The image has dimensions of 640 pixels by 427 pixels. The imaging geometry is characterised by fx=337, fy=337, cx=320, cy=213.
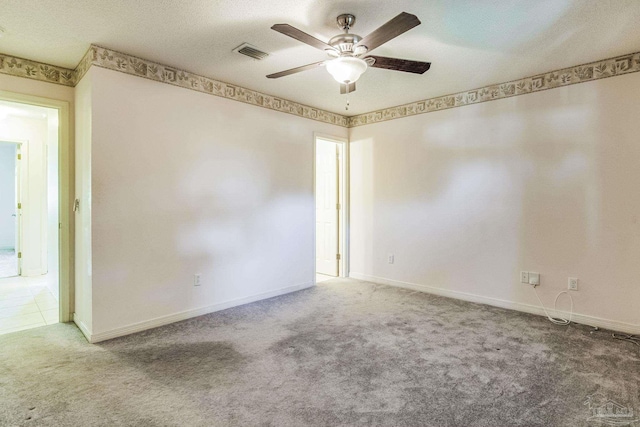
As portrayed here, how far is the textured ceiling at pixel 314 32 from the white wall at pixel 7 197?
7455mm

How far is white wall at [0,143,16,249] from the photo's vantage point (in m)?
8.29

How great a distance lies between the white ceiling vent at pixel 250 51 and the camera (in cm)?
283

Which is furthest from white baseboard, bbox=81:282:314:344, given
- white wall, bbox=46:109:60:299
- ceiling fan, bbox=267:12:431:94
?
ceiling fan, bbox=267:12:431:94

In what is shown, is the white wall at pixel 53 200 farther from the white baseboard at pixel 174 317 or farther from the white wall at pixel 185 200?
the white baseboard at pixel 174 317

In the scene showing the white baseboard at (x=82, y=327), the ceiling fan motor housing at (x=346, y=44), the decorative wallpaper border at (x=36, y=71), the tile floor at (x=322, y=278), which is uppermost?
the decorative wallpaper border at (x=36, y=71)

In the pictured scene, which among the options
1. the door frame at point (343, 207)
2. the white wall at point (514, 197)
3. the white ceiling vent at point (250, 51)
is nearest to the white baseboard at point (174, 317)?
the door frame at point (343, 207)

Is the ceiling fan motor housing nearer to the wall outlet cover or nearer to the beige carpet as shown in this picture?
the beige carpet

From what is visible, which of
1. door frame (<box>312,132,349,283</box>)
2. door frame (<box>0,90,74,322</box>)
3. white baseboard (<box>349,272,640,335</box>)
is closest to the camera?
white baseboard (<box>349,272,640,335</box>)

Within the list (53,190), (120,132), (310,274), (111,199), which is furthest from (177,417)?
(53,190)

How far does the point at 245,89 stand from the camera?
3912 mm

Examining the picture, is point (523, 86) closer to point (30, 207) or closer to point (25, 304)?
point (25, 304)

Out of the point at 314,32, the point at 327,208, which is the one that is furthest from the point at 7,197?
the point at 314,32

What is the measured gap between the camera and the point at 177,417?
185 centimetres

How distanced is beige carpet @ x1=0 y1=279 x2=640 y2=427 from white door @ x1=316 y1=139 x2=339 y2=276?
6.55 feet
